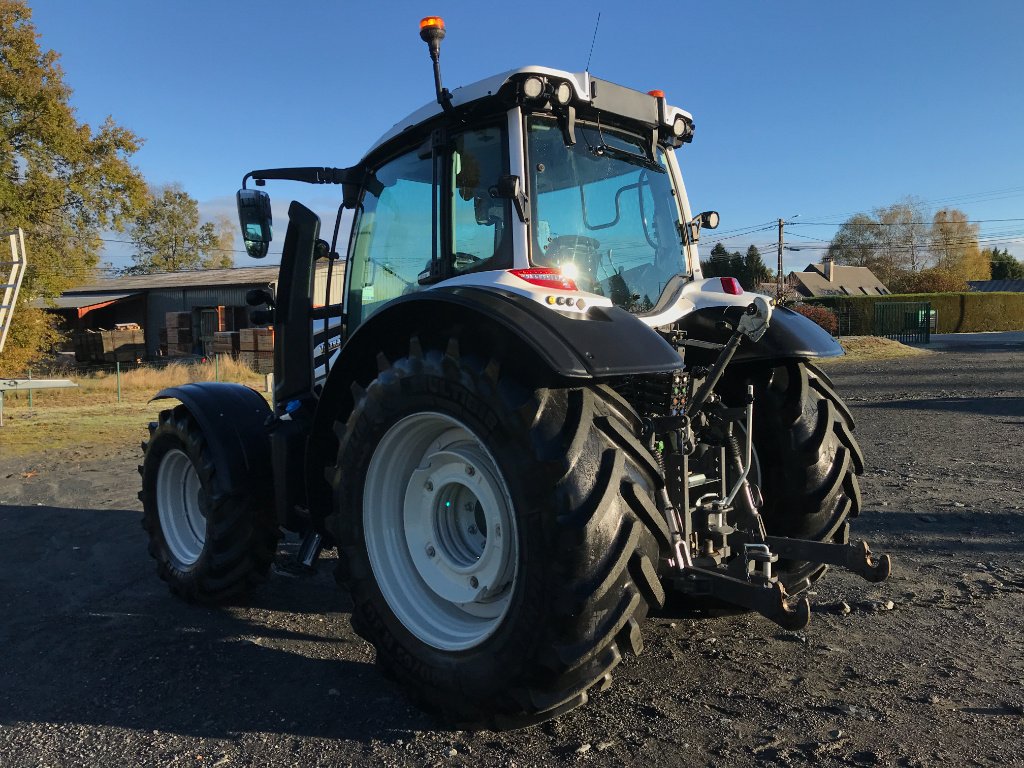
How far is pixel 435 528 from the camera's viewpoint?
10.2 feet

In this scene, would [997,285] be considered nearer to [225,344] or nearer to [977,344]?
[977,344]

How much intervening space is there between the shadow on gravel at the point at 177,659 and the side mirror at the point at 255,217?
1986 millimetres

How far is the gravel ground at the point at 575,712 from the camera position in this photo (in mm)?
2578

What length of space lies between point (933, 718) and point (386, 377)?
2.33 meters

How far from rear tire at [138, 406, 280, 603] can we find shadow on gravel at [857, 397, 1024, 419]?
33.9ft

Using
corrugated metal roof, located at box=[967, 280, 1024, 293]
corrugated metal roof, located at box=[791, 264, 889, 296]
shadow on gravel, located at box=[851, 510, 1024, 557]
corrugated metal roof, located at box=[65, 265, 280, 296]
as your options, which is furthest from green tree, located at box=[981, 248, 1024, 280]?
shadow on gravel, located at box=[851, 510, 1024, 557]

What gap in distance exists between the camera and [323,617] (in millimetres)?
3896

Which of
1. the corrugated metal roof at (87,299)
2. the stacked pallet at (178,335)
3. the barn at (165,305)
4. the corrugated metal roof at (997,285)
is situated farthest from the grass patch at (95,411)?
the corrugated metal roof at (997,285)

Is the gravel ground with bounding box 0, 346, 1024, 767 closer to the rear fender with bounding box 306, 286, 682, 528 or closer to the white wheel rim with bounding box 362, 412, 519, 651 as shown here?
the white wheel rim with bounding box 362, 412, 519, 651

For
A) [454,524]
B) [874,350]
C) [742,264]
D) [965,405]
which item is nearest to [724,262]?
[742,264]

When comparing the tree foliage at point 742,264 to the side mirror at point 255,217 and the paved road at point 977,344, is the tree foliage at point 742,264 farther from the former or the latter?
the side mirror at point 255,217

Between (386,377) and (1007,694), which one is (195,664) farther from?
(1007,694)

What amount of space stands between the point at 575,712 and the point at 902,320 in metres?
43.6

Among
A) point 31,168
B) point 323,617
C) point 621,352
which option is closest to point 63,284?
point 31,168
